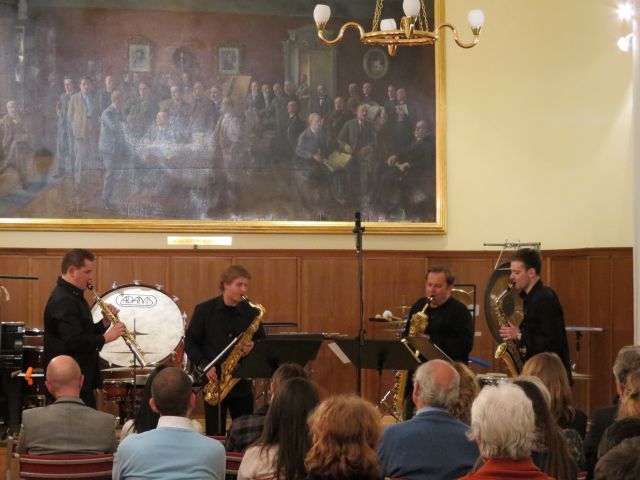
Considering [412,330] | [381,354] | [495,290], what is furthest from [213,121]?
[381,354]

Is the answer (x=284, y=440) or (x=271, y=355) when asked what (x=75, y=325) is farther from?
(x=284, y=440)

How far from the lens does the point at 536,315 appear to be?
25.5 ft

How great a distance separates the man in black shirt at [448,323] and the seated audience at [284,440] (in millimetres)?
3750

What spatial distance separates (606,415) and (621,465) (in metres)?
2.46

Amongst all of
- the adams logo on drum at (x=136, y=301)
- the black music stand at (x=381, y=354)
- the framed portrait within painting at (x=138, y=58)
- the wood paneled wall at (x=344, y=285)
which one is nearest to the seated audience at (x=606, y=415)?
the black music stand at (x=381, y=354)

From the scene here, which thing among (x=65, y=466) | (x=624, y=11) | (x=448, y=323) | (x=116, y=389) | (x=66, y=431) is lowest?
(x=116, y=389)

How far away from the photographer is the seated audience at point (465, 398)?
5055mm

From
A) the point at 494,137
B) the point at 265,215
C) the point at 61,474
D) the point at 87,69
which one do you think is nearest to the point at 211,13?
the point at 87,69

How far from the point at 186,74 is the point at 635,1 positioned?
5.32m

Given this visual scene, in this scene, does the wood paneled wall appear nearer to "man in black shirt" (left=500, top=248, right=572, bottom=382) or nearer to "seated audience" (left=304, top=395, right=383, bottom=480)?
"man in black shirt" (left=500, top=248, right=572, bottom=382)

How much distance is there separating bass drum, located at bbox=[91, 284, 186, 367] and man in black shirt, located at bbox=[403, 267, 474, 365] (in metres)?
3.15

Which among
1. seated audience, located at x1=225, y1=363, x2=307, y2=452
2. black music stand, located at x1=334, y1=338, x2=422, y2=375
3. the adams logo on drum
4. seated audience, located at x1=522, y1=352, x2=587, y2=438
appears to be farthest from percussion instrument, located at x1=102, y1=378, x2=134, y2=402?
seated audience, located at x1=522, y1=352, x2=587, y2=438

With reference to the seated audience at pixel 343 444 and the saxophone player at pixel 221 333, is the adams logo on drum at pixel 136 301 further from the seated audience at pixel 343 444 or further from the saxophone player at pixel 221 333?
the seated audience at pixel 343 444

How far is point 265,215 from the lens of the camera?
1199 cm
